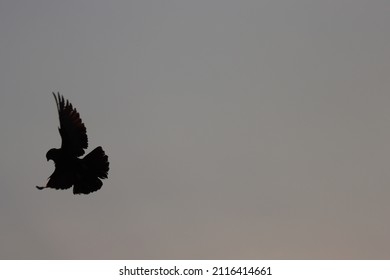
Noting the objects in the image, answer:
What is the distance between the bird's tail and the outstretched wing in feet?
0.12

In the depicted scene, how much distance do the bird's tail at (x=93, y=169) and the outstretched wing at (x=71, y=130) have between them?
35mm

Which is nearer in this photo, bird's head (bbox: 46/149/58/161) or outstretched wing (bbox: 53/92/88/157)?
outstretched wing (bbox: 53/92/88/157)

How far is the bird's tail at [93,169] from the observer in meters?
2.14

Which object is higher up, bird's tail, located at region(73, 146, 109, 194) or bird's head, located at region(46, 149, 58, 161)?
bird's head, located at region(46, 149, 58, 161)

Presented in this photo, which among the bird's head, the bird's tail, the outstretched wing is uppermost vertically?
the outstretched wing

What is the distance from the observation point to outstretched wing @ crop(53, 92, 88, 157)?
204 centimetres

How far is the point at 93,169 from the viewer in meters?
2.15

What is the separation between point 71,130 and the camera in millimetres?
2076

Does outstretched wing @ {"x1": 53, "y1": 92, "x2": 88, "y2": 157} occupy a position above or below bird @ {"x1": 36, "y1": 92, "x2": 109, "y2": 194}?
above

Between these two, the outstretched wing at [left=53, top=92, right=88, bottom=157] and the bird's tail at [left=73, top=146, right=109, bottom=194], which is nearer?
the outstretched wing at [left=53, top=92, right=88, bottom=157]

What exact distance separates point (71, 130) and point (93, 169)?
153 millimetres
